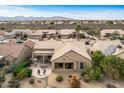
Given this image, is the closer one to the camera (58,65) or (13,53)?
(58,65)

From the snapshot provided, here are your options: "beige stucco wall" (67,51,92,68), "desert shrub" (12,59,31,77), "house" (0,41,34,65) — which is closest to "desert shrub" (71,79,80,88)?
"beige stucco wall" (67,51,92,68)

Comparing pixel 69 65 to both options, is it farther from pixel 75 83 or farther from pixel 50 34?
pixel 50 34

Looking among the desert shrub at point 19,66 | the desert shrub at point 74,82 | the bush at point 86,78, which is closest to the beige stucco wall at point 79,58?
the bush at point 86,78

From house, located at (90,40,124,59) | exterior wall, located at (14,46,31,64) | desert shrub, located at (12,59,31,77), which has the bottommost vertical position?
desert shrub, located at (12,59,31,77)

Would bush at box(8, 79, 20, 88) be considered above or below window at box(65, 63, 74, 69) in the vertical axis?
below

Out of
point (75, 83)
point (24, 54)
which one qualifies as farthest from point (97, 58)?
point (24, 54)

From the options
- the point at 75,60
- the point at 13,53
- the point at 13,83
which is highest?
the point at 13,53

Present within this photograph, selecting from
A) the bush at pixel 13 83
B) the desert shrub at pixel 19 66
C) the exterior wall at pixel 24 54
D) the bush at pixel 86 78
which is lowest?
the bush at pixel 13 83

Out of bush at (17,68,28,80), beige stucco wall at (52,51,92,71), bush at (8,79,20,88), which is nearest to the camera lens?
bush at (8,79,20,88)

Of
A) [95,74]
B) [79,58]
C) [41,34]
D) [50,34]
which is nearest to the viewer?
[95,74]

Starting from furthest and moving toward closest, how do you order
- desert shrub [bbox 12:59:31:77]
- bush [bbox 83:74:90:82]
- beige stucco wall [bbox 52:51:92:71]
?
beige stucco wall [bbox 52:51:92:71], desert shrub [bbox 12:59:31:77], bush [bbox 83:74:90:82]

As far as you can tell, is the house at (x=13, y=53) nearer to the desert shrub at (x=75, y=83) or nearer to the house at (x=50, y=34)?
the desert shrub at (x=75, y=83)

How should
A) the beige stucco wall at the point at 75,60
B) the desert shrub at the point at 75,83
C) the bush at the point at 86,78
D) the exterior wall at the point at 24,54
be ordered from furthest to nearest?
1. the exterior wall at the point at 24,54
2. the beige stucco wall at the point at 75,60
3. the bush at the point at 86,78
4. the desert shrub at the point at 75,83

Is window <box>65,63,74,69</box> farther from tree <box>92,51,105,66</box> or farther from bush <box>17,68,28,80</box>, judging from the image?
bush <box>17,68,28,80</box>
